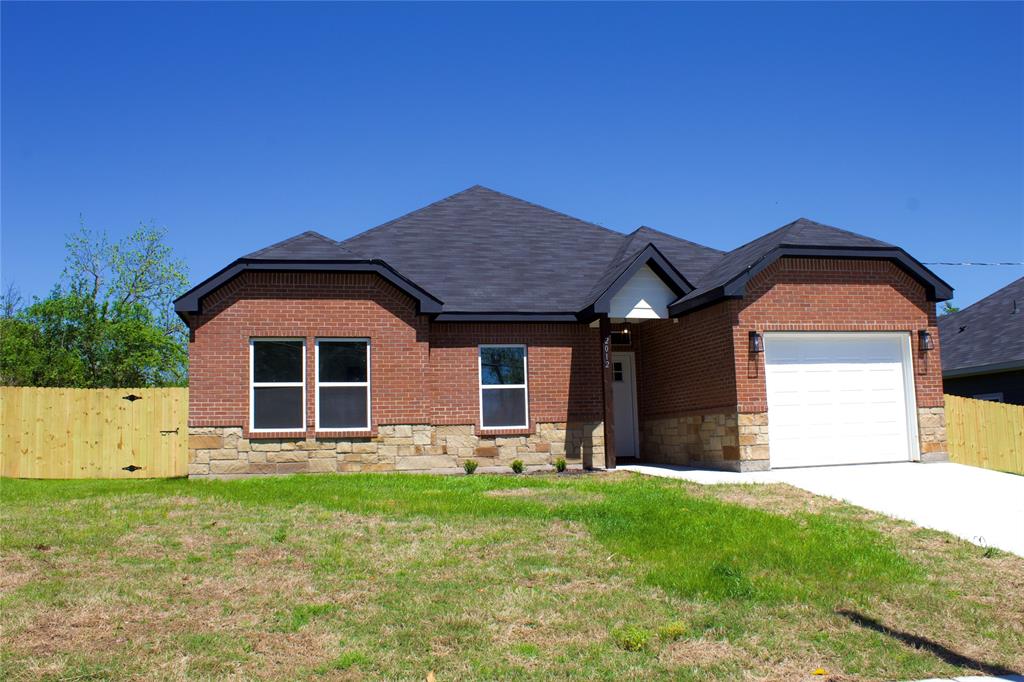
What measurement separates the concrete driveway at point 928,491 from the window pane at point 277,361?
23.5 ft

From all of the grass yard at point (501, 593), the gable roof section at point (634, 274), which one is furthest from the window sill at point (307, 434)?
the gable roof section at point (634, 274)

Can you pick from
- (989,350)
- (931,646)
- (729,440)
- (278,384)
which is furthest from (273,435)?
(989,350)

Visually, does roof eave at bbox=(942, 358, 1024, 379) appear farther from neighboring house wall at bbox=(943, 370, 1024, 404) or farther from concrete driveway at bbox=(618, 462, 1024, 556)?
concrete driveway at bbox=(618, 462, 1024, 556)

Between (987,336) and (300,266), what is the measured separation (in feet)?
63.0

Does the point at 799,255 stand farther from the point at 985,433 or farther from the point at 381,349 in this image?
the point at 381,349

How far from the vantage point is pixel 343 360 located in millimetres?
16406

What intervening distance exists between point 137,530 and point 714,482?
8578mm

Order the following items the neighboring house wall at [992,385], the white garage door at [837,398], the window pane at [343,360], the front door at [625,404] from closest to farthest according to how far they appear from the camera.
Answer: the white garage door at [837,398]
the window pane at [343,360]
the front door at [625,404]
the neighboring house wall at [992,385]

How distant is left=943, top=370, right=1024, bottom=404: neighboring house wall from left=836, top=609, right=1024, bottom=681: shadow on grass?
17590mm

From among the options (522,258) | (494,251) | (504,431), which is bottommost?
(504,431)

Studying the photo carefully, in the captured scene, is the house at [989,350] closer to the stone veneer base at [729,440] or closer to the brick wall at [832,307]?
the brick wall at [832,307]

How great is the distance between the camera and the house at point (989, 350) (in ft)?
69.3

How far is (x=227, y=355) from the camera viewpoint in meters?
15.8

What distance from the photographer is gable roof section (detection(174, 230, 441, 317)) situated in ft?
51.4
